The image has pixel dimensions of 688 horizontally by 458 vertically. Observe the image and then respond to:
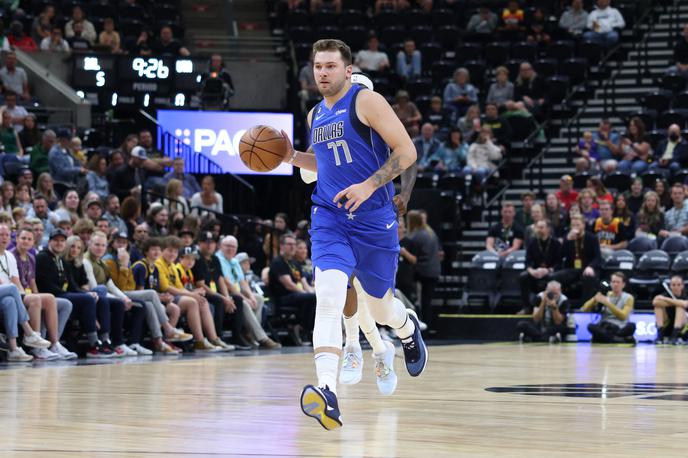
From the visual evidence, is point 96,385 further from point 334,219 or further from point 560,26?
point 560,26

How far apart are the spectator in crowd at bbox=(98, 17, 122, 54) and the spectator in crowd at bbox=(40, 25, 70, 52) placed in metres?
0.63

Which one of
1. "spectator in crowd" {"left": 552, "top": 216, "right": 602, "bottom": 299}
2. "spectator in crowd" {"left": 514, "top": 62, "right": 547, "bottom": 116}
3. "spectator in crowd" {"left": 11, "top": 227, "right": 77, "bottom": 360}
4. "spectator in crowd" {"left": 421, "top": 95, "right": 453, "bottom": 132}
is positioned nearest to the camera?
"spectator in crowd" {"left": 11, "top": 227, "right": 77, "bottom": 360}

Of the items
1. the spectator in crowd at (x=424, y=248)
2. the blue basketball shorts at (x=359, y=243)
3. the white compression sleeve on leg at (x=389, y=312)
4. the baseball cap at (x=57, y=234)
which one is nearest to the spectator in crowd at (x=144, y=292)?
the baseball cap at (x=57, y=234)

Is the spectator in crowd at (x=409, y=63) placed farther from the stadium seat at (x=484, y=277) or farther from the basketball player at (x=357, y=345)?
the basketball player at (x=357, y=345)

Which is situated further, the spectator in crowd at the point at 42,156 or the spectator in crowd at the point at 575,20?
the spectator in crowd at the point at 575,20

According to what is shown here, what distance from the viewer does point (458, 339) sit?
54.6 ft

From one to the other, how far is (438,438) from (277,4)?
804 inches

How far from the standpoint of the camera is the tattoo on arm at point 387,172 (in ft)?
18.7

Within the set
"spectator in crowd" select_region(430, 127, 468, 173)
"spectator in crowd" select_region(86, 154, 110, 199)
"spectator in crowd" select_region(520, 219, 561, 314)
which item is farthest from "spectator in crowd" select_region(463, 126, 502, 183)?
"spectator in crowd" select_region(86, 154, 110, 199)

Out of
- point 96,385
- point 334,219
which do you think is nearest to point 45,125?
point 96,385

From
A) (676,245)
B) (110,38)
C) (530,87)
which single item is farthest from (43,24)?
(676,245)

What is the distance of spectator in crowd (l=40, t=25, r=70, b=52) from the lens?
808 inches

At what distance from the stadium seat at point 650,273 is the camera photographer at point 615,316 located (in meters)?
0.62

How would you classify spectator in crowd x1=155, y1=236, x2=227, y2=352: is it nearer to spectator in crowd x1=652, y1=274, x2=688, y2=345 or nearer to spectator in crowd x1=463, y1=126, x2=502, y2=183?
spectator in crowd x1=652, y1=274, x2=688, y2=345
